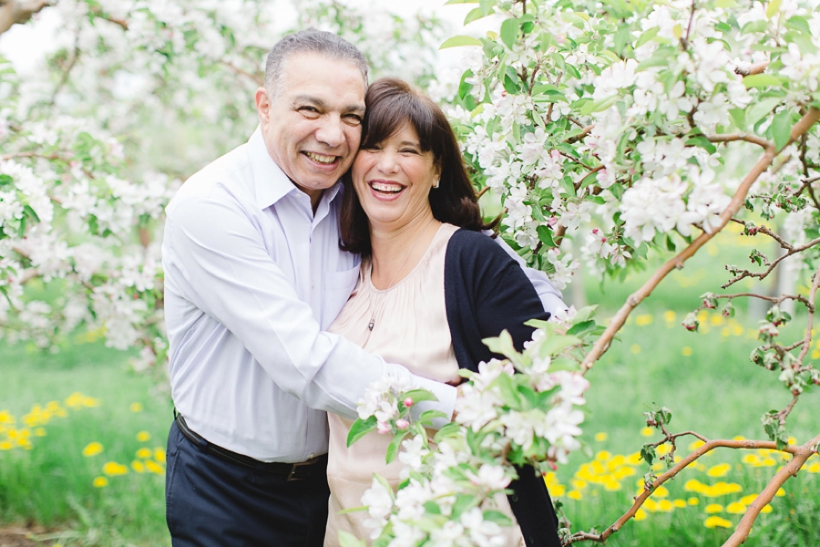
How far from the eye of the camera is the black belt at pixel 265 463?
2037mm

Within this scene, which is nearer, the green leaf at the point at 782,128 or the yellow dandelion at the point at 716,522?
the green leaf at the point at 782,128

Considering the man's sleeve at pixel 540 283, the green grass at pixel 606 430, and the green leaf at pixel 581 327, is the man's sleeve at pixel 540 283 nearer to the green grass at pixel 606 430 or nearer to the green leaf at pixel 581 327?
the green grass at pixel 606 430

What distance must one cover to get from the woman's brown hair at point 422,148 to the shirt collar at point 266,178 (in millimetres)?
225

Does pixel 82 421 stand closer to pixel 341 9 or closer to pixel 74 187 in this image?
pixel 74 187

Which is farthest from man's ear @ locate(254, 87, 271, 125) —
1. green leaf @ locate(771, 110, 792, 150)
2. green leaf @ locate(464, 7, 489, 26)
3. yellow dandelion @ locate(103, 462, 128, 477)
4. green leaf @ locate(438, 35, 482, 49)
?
yellow dandelion @ locate(103, 462, 128, 477)

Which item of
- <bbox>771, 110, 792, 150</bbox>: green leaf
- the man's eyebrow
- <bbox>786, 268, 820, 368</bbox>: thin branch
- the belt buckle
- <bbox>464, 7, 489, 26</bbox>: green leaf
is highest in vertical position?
<bbox>464, 7, 489, 26</bbox>: green leaf

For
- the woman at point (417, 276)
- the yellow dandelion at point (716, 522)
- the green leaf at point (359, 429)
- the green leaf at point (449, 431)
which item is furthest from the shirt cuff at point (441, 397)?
the yellow dandelion at point (716, 522)

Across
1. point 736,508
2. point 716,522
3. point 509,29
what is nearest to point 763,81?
point 509,29

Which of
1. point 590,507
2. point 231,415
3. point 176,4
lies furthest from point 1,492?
point 590,507

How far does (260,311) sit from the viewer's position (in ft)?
5.83

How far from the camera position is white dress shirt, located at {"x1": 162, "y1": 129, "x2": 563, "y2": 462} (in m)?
1.74

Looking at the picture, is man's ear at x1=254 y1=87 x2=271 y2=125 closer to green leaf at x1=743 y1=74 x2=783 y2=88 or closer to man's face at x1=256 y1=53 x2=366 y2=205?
man's face at x1=256 y1=53 x2=366 y2=205

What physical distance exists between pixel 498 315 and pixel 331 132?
681 millimetres

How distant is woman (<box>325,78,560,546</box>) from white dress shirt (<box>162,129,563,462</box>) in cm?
11
